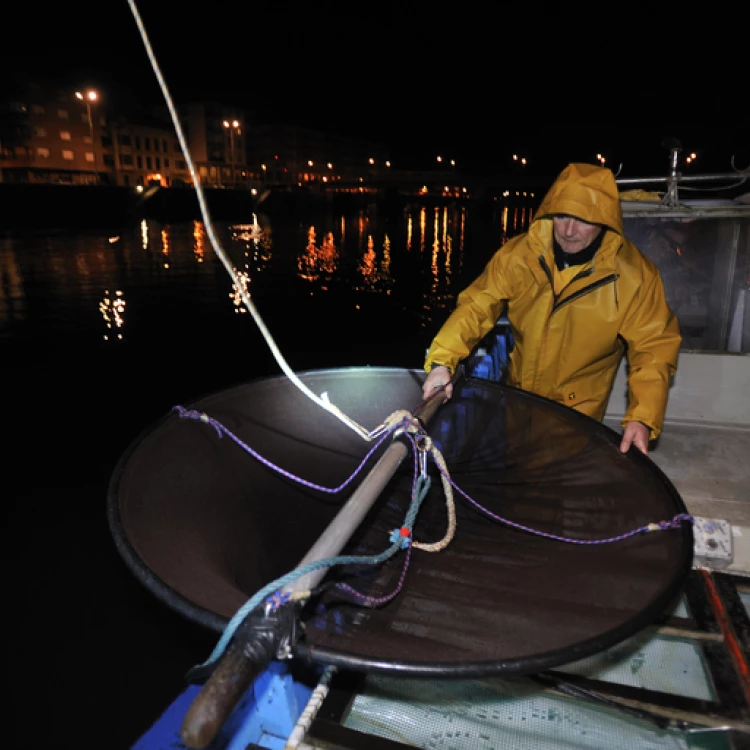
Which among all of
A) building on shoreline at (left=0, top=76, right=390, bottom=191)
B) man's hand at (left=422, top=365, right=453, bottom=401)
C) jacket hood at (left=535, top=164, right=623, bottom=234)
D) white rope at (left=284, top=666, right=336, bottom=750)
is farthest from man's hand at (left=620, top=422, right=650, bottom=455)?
building on shoreline at (left=0, top=76, right=390, bottom=191)

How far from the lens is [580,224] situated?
2.89 meters

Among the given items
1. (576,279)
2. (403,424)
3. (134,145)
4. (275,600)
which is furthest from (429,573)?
(134,145)

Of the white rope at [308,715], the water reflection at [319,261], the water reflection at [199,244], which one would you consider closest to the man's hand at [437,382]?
the white rope at [308,715]

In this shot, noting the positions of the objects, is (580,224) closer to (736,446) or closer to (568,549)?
(568,549)

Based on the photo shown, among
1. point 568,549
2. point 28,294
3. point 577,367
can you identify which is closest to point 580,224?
point 577,367

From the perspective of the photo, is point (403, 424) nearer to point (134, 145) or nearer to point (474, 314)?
point (474, 314)

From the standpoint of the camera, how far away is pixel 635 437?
2.35 meters

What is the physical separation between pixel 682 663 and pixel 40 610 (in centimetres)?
534

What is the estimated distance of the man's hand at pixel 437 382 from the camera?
8.95 feet

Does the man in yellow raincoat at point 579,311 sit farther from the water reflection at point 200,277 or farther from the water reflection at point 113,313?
the water reflection at point 113,313

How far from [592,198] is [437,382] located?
1263 millimetres

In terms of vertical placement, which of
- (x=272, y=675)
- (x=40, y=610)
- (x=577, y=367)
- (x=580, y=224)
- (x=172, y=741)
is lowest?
(x=40, y=610)

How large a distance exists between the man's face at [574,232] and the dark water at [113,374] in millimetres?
3497

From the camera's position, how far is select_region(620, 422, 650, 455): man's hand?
7.65 feet
